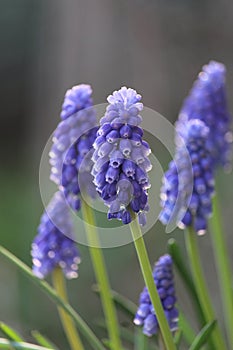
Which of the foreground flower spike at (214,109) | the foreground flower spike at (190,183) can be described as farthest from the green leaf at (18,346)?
the foreground flower spike at (214,109)

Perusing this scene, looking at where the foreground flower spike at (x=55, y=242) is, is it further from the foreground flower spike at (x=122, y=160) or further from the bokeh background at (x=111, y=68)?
the bokeh background at (x=111, y=68)

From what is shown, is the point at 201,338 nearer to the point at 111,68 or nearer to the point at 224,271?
the point at 224,271

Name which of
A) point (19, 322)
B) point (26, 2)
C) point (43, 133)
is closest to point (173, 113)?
point (43, 133)

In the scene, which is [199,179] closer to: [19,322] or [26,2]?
[19,322]

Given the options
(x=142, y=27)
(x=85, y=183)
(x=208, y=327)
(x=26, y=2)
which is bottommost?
(x=208, y=327)

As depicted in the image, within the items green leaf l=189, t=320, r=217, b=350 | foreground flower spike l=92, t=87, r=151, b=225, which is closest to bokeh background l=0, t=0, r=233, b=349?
green leaf l=189, t=320, r=217, b=350

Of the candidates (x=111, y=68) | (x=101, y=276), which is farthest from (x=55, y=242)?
(x=111, y=68)

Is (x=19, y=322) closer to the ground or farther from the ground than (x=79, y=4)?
closer to the ground

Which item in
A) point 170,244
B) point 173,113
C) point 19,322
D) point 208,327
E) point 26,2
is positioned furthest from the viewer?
point 26,2
